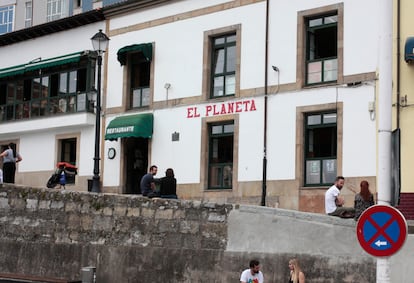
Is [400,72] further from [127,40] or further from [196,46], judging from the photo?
[127,40]

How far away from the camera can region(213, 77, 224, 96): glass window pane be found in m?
24.2

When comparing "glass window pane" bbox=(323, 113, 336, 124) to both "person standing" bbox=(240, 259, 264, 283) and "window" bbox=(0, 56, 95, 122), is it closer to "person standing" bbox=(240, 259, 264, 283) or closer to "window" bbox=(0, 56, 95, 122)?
"person standing" bbox=(240, 259, 264, 283)

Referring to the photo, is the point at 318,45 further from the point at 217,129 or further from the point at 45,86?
the point at 45,86

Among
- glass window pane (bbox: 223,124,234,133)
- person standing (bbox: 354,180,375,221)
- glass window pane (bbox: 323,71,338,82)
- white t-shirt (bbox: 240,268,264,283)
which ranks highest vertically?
glass window pane (bbox: 323,71,338,82)

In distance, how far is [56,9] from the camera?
1578 inches

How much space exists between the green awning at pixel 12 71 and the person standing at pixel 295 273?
19.3m

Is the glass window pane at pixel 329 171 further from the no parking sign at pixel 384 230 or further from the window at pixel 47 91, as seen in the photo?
the no parking sign at pixel 384 230

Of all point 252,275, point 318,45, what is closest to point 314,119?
point 318,45

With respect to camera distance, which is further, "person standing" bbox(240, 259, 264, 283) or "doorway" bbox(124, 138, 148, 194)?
"doorway" bbox(124, 138, 148, 194)

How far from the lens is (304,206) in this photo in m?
21.5

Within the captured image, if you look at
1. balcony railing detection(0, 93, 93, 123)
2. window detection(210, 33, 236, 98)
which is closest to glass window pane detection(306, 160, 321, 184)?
window detection(210, 33, 236, 98)

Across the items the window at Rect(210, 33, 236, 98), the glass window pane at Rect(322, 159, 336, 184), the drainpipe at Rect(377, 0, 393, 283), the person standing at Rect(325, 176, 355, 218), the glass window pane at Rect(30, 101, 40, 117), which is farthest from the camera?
the glass window pane at Rect(30, 101, 40, 117)

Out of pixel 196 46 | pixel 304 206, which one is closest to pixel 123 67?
pixel 196 46

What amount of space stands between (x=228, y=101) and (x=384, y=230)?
52.3ft
